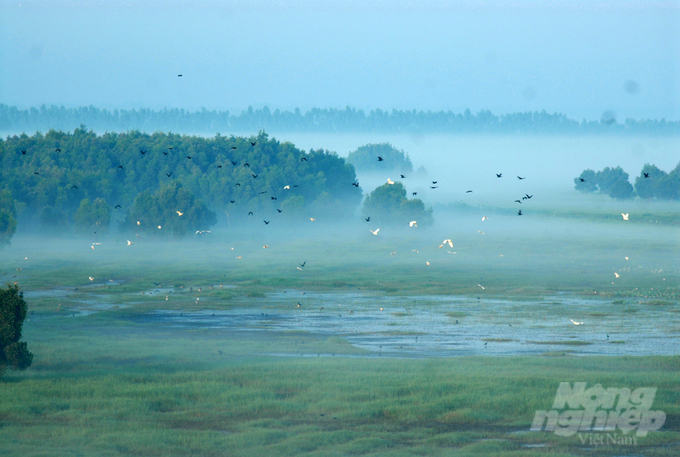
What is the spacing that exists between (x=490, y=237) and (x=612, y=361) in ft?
372

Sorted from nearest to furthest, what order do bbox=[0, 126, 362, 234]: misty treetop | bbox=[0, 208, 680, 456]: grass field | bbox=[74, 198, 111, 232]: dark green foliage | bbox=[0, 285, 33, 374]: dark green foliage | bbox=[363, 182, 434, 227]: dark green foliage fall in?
bbox=[0, 208, 680, 456]: grass field < bbox=[0, 285, 33, 374]: dark green foliage < bbox=[74, 198, 111, 232]: dark green foliage < bbox=[0, 126, 362, 234]: misty treetop < bbox=[363, 182, 434, 227]: dark green foliage

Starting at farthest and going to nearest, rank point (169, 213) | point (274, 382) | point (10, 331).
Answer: point (169, 213)
point (10, 331)
point (274, 382)

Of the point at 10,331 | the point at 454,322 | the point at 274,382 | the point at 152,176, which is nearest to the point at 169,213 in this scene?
the point at 152,176

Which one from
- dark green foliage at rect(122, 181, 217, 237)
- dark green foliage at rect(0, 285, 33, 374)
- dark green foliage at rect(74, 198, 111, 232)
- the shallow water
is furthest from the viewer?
dark green foliage at rect(122, 181, 217, 237)

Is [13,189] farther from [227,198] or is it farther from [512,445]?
[512,445]

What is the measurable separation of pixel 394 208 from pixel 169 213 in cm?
4470

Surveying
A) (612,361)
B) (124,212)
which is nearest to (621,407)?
(612,361)

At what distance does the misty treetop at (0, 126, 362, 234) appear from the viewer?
15400 cm

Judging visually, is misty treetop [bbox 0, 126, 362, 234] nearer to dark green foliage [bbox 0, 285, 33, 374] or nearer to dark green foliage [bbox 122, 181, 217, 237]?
dark green foliage [bbox 122, 181, 217, 237]

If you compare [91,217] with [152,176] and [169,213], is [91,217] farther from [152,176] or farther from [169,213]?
[152,176]

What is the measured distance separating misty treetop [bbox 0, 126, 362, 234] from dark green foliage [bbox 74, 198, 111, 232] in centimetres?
155

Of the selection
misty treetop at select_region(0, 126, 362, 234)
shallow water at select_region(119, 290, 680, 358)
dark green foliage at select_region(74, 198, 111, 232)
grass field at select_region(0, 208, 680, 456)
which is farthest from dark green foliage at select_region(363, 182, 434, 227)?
shallow water at select_region(119, 290, 680, 358)

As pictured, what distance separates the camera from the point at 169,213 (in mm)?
146375

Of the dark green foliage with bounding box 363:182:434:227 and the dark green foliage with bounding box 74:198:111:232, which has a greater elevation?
the dark green foliage with bounding box 363:182:434:227
